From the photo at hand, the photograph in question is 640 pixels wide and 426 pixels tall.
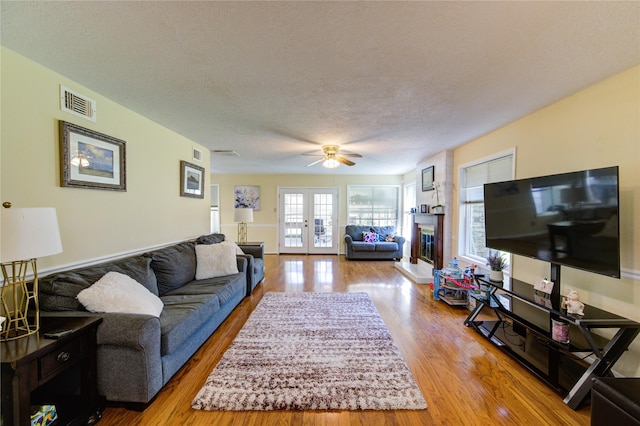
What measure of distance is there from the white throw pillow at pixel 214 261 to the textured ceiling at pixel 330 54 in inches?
66.2

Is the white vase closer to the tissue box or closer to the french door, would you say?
the tissue box

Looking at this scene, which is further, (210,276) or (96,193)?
(210,276)

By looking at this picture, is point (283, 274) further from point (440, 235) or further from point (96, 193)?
point (96, 193)

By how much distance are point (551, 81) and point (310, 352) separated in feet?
9.96

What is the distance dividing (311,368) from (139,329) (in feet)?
4.20

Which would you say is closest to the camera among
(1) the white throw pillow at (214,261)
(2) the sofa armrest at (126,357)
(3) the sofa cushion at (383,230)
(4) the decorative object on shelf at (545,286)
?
(2) the sofa armrest at (126,357)

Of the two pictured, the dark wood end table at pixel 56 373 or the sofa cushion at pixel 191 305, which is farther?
the sofa cushion at pixel 191 305

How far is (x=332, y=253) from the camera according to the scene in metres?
7.49

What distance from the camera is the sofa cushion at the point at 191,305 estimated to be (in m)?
1.84

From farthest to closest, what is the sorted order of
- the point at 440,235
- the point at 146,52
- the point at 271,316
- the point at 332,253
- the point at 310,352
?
the point at 332,253
the point at 440,235
the point at 271,316
the point at 310,352
the point at 146,52

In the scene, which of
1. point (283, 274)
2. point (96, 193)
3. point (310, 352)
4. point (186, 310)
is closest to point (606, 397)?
point (310, 352)

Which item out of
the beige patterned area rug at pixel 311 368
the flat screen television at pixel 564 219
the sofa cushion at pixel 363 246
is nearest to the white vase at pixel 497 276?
the flat screen television at pixel 564 219

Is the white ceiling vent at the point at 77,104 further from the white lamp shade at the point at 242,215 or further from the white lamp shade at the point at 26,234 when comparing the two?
the white lamp shade at the point at 242,215

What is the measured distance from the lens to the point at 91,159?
7.41 feet
